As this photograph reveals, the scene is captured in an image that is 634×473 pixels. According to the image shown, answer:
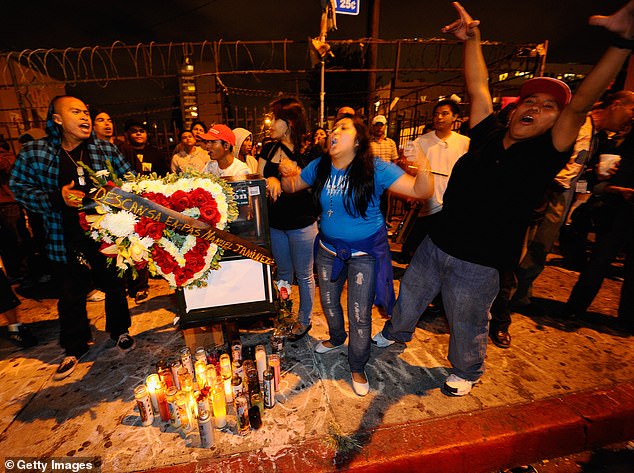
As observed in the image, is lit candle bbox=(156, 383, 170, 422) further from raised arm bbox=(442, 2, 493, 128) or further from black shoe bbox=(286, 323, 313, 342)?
raised arm bbox=(442, 2, 493, 128)

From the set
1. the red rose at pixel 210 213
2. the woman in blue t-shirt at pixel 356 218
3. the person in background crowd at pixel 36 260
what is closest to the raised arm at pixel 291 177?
the woman in blue t-shirt at pixel 356 218

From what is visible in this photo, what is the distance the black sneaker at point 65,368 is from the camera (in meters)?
2.94

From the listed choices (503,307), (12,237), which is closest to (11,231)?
(12,237)

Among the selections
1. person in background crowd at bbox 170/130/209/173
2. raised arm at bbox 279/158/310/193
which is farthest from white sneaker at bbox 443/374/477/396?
person in background crowd at bbox 170/130/209/173

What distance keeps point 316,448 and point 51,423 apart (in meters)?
2.15

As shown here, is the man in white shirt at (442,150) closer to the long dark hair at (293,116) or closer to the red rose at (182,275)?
the long dark hair at (293,116)

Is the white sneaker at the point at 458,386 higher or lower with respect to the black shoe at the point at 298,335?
higher

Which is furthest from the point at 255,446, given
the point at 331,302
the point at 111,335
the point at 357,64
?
the point at 357,64

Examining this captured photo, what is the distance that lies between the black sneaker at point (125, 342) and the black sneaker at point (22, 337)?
1074mm

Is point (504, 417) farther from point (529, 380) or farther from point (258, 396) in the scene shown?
point (258, 396)

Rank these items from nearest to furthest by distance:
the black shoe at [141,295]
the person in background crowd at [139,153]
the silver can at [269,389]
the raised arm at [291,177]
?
1. the silver can at [269,389]
2. the raised arm at [291,177]
3. the black shoe at [141,295]
4. the person in background crowd at [139,153]

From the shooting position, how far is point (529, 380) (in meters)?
2.83

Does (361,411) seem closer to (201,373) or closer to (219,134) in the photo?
(201,373)

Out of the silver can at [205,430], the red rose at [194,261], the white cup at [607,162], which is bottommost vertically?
the silver can at [205,430]
